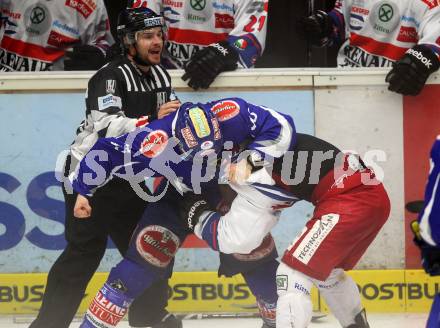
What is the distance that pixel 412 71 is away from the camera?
535cm

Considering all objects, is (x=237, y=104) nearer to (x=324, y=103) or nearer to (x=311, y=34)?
(x=324, y=103)

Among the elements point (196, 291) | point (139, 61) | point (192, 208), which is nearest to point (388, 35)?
point (139, 61)

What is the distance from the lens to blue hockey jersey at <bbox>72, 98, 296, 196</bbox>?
4328mm

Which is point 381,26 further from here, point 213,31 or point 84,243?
point 84,243

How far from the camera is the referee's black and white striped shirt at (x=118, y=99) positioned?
4746mm

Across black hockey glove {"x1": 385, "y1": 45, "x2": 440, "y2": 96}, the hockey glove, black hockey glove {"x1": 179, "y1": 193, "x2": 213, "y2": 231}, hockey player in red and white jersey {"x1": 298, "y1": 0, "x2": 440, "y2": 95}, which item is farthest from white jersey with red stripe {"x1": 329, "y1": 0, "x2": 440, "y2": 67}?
the hockey glove

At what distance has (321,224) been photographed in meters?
4.22

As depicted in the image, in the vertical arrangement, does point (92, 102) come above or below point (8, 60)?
above

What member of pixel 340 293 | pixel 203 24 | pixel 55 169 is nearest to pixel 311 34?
pixel 203 24

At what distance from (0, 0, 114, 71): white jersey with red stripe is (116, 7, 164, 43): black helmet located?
1.07 metres

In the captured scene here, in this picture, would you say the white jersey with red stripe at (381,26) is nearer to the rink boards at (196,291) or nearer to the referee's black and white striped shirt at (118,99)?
the rink boards at (196,291)

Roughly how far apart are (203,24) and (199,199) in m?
1.58

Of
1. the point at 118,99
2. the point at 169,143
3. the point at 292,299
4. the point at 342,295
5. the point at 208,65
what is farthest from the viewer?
the point at 208,65

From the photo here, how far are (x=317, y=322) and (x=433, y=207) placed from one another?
225 cm
